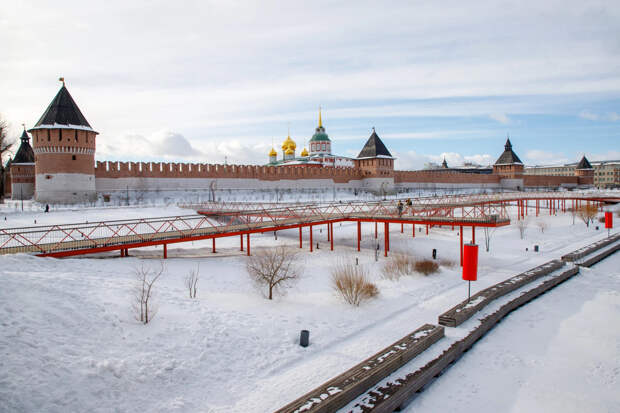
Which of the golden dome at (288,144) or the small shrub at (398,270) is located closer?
the small shrub at (398,270)

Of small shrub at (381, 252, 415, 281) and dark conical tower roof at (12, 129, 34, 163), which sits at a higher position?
dark conical tower roof at (12, 129, 34, 163)

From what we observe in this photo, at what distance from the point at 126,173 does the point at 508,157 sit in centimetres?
5670

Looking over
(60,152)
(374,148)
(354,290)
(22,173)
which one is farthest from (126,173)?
(374,148)

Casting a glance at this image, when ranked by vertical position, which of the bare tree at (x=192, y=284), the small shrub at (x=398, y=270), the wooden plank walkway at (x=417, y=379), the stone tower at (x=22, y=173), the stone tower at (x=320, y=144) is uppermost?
the stone tower at (x=320, y=144)

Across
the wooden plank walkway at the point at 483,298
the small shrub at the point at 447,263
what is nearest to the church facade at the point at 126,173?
the small shrub at the point at 447,263

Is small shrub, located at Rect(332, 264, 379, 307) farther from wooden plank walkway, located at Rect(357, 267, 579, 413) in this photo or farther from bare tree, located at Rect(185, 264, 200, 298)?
bare tree, located at Rect(185, 264, 200, 298)

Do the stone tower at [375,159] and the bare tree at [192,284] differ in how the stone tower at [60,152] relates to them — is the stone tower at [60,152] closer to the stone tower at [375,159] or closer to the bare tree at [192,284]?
the bare tree at [192,284]

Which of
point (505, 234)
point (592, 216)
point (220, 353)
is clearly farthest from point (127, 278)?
point (592, 216)

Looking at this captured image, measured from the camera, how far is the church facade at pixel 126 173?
982 inches

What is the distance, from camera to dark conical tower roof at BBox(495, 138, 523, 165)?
206 ft

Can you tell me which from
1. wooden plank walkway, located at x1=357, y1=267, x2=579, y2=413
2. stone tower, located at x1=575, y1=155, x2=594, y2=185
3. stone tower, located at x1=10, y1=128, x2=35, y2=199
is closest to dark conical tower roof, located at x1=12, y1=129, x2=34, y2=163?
stone tower, located at x1=10, y1=128, x2=35, y2=199

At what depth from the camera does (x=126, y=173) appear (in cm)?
2953

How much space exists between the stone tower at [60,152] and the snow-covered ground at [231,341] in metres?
16.0

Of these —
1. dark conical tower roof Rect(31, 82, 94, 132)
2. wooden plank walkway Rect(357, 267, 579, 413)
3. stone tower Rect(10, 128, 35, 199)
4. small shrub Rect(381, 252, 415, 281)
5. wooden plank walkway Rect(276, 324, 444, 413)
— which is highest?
dark conical tower roof Rect(31, 82, 94, 132)
